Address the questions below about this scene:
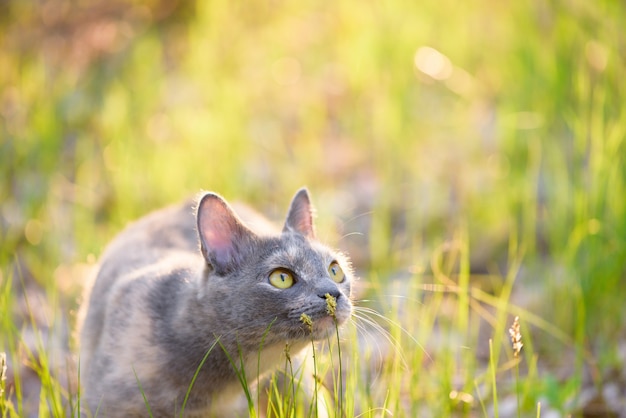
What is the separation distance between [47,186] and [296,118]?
6.55ft

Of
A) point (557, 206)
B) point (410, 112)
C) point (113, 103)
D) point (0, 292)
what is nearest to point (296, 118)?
point (410, 112)

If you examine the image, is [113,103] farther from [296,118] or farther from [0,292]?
[0,292]

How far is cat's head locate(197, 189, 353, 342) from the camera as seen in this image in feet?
6.81

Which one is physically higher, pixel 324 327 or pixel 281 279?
pixel 281 279

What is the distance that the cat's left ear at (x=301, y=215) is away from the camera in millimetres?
2557

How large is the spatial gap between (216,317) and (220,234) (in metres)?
0.25

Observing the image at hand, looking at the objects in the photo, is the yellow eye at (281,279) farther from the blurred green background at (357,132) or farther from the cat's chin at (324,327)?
the blurred green background at (357,132)

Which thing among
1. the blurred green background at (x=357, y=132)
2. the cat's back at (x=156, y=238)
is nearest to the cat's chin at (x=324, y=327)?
the cat's back at (x=156, y=238)

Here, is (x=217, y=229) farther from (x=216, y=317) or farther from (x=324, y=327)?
(x=324, y=327)

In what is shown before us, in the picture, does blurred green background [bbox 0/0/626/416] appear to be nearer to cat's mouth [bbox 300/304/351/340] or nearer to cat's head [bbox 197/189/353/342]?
cat's head [bbox 197/189/353/342]

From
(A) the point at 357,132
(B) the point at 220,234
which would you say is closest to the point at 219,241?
(B) the point at 220,234

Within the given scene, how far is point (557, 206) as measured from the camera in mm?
3678

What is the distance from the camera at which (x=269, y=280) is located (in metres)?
2.16

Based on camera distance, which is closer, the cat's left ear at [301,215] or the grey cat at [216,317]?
the grey cat at [216,317]
